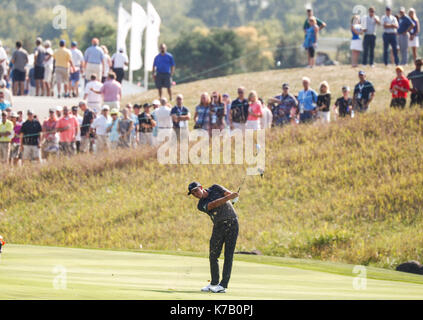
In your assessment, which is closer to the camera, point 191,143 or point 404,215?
point 404,215

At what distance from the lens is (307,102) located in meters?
26.5

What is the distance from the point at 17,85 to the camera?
34.8 metres

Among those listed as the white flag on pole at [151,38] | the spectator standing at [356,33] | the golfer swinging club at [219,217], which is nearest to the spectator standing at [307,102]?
the spectator standing at [356,33]

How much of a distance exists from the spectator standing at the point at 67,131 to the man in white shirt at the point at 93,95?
184cm

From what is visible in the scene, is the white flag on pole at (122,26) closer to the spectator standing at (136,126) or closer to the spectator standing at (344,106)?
the spectator standing at (136,126)

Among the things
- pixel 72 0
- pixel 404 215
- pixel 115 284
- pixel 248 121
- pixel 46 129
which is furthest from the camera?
pixel 72 0

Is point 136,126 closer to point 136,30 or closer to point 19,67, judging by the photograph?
point 19,67

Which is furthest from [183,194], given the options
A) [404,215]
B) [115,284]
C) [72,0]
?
[72,0]

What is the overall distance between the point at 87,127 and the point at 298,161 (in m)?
6.50

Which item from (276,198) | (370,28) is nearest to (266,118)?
(276,198)

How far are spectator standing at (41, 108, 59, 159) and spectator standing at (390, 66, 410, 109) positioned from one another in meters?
9.92

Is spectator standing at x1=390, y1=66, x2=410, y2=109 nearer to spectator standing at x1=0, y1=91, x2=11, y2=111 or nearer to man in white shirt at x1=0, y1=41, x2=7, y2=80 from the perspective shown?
spectator standing at x1=0, y1=91, x2=11, y2=111

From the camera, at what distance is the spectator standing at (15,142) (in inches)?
1093
